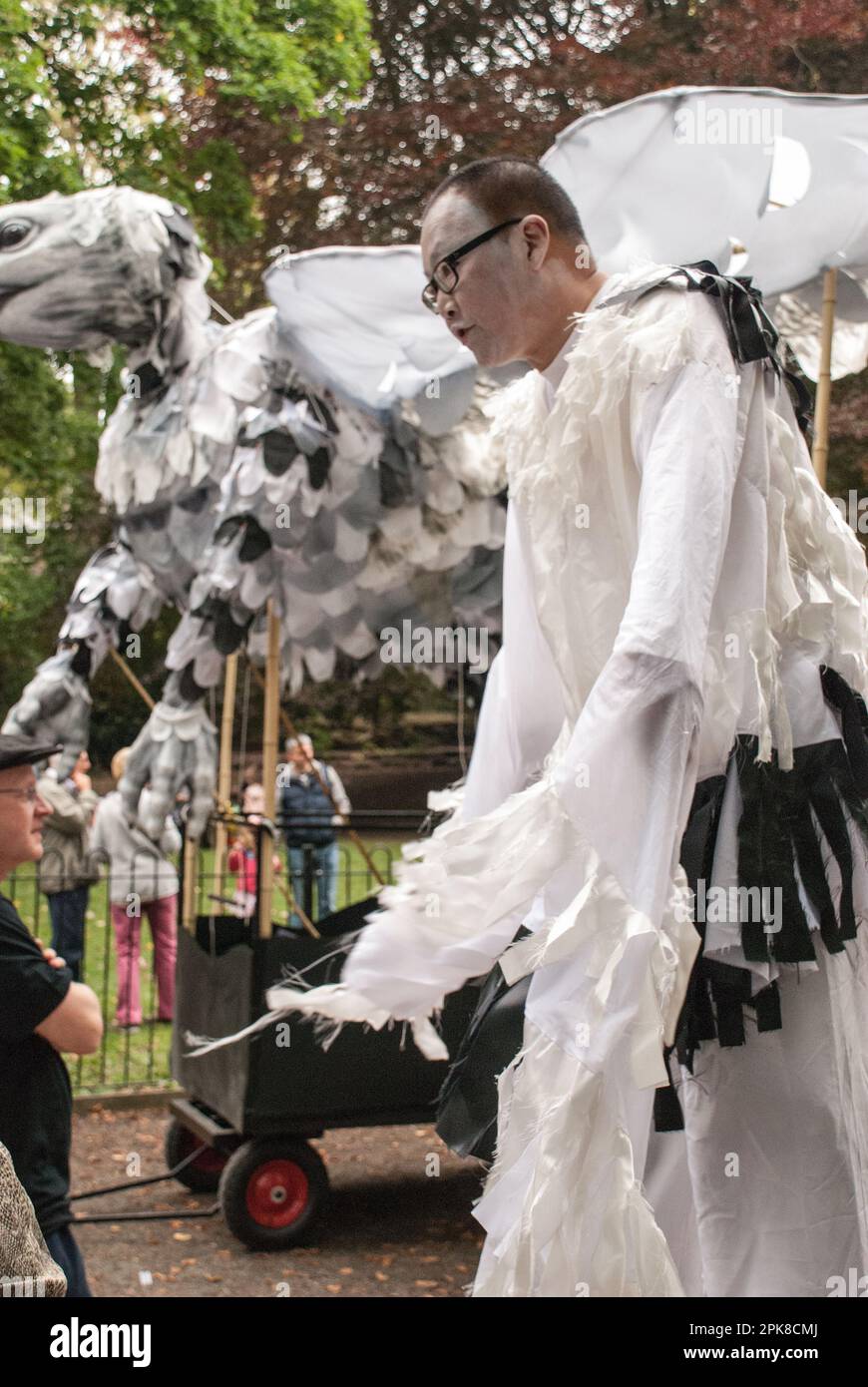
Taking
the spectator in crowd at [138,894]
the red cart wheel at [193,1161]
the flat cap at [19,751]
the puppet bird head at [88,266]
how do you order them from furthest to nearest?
the spectator in crowd at [138,894]
the red cart wheel at [193,1161]
the puppet bird head at [88,266]
the flat cap at [19,751]

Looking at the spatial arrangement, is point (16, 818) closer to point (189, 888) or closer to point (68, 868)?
point (189, 888)

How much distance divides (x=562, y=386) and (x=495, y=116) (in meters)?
10.1

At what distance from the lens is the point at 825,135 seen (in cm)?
327

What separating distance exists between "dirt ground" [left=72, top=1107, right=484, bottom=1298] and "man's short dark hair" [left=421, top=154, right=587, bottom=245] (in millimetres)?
2225

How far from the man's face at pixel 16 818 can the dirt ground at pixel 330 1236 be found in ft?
3.98

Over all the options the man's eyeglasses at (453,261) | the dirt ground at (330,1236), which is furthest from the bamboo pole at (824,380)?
the dirt ground at (330,1236)

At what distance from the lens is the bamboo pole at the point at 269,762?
4.34 meters

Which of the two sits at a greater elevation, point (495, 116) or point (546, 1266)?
point (495, 116)

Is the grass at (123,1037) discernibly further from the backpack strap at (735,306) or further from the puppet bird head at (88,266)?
the backpack strap at (735,306)

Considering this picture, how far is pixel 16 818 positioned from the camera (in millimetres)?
2928

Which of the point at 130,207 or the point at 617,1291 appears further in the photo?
the point at 130,207

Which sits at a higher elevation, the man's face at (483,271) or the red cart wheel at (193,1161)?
the man's face at (483,271)

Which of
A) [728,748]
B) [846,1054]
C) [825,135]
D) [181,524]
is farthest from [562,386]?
[181,524]
